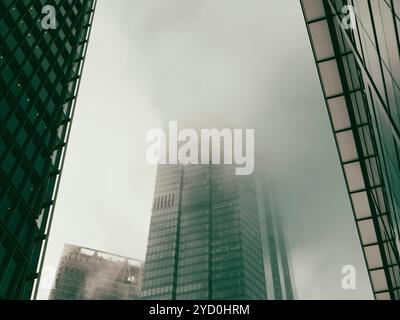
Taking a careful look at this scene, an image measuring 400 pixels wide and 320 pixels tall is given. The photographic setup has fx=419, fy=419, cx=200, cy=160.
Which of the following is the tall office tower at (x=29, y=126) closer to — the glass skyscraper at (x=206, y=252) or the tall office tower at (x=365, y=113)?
the tall office tower at (x=365, y=113)

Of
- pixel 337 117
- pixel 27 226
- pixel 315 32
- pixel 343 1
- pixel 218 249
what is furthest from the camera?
pixel 218 249

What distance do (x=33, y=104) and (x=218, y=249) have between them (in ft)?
477

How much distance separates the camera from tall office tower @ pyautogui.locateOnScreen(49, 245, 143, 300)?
5094 inches

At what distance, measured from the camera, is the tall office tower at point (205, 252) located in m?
159

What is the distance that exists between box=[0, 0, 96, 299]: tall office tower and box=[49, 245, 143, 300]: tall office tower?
95277mm

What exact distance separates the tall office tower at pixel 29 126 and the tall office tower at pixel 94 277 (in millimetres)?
95277

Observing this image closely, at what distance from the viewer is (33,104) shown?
123ft

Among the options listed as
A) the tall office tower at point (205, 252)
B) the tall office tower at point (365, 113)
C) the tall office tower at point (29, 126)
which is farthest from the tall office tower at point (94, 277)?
the tall office tower at point (365, 113)

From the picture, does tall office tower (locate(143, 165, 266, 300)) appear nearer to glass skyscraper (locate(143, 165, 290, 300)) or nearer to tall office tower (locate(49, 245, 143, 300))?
glass skyscraper (locate(143, 165, 290, 300))

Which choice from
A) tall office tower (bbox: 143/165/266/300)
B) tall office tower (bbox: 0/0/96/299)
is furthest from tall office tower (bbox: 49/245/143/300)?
tall office tower (bbox: 0/0/96/299)

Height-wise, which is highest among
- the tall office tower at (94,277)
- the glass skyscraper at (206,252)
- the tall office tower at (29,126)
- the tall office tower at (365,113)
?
the glass skyscraper at (206,252)

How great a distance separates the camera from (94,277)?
12838 cm
